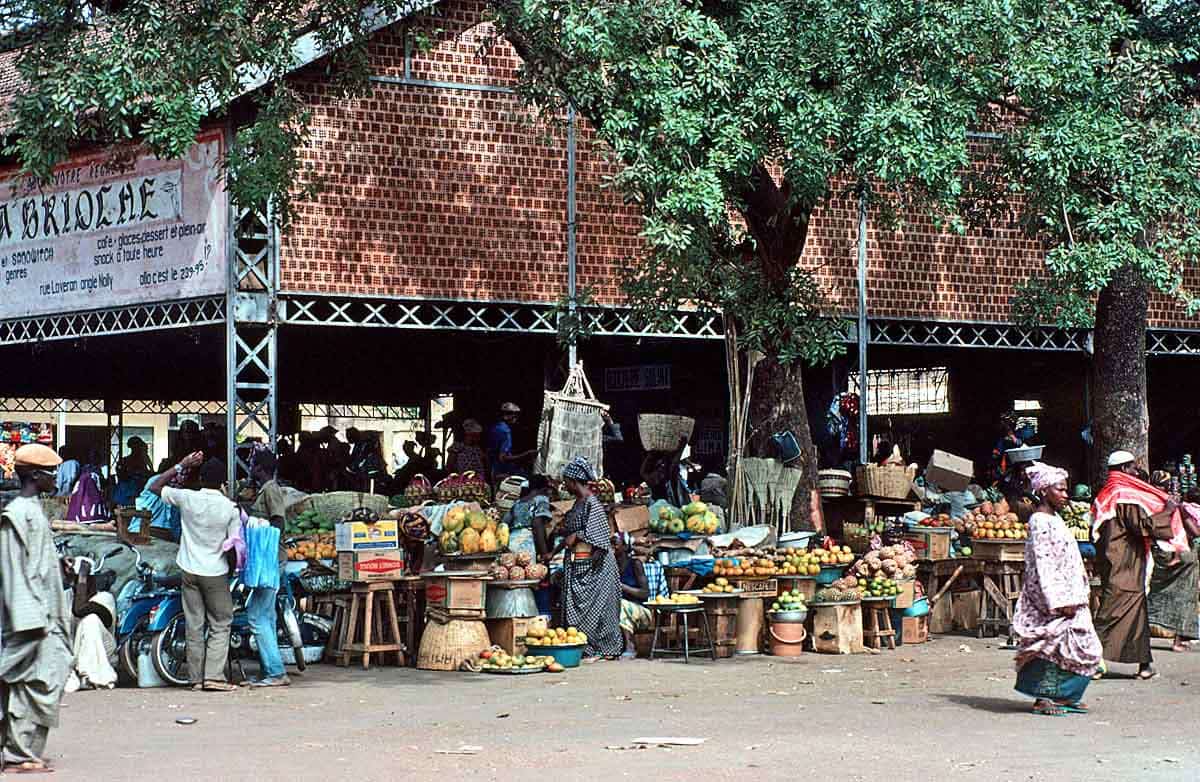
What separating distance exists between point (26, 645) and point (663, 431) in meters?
11.5

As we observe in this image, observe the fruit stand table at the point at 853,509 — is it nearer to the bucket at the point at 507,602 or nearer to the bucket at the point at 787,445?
the bucket at the point at 787,445

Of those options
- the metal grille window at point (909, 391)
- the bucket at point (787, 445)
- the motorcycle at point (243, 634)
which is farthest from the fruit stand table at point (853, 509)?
the metal grille window at point (909, 391)

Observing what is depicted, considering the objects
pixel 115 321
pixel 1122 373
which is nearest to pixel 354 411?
pixel 115 321

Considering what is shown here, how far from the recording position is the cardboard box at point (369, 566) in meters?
14.4

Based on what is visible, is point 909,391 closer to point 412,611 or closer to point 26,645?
point 412,611

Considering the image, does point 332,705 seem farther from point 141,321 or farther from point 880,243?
point 880,243

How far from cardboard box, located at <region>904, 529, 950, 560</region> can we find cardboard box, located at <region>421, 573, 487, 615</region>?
4.62 meters

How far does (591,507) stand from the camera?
14.8m

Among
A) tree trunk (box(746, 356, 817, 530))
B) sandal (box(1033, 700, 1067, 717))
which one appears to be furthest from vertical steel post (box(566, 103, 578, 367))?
sandal (box(1033, 700, 1067, 717))

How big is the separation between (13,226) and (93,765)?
42.2ft

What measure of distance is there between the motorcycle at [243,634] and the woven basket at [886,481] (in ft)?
20.4

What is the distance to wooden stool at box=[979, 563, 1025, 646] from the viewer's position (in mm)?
16766

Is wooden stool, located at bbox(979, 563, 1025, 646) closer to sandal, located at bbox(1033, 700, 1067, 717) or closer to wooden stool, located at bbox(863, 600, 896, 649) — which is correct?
wooden stool, located at bbox(863, 600, 896, 649)

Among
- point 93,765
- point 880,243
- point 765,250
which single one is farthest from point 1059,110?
point 93,765
